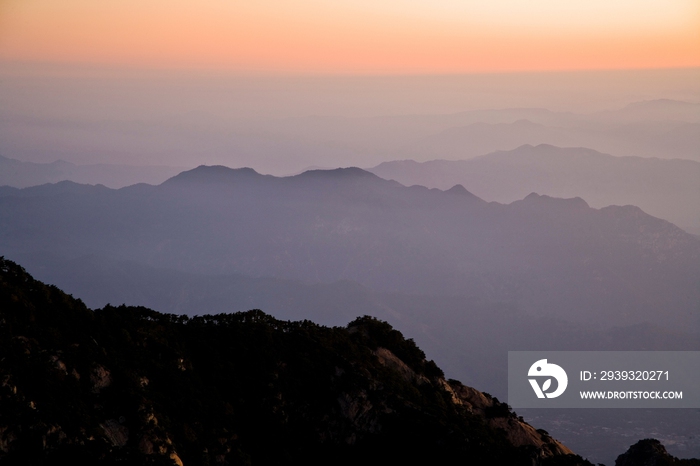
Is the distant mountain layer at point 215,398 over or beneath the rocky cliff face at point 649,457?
over

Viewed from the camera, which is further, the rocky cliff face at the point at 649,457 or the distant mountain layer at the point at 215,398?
the rocky cliff face at the point at 649,457

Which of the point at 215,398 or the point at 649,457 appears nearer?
the point at 215,398

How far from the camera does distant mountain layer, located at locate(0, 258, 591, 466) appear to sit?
98.0ft

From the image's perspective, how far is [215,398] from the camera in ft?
121

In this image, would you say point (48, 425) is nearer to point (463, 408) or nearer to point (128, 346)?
point (128, 346)

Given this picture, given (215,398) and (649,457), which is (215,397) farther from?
(649,457)

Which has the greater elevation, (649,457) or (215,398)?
(215,398)

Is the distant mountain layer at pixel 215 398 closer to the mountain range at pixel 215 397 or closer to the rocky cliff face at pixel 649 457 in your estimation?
the mountain range at pixel 215 397

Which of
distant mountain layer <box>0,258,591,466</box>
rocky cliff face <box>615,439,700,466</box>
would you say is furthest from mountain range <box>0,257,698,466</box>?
rocky cliff face <box>615,439,700,466</box>

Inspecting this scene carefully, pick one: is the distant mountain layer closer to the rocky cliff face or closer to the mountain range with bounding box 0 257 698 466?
the mountain range with bounding box 0 257 698 466

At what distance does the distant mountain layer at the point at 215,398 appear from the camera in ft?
98.0

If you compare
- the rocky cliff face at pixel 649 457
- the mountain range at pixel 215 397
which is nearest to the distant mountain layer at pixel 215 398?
the mountain range at pixel 215 397

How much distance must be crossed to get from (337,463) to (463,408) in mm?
9727

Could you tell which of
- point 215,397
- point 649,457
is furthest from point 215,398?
point 649,457
